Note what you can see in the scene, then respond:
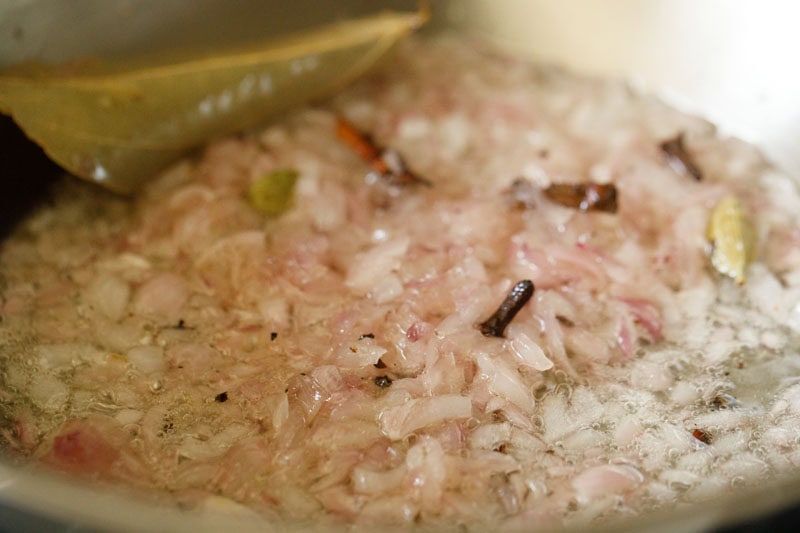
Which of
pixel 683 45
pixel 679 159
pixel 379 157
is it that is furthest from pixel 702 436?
pixel 683 45

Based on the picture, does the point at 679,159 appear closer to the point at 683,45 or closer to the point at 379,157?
the point at 683,45

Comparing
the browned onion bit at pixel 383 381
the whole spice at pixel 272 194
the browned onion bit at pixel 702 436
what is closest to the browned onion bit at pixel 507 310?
the browned onion bit at pixel 383 381

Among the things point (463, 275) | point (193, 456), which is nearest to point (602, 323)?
point (463, 275)

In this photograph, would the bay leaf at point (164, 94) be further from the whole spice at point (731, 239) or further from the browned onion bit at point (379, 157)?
the whole spice at point (731, 239)

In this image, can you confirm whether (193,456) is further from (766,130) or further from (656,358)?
(766,130)

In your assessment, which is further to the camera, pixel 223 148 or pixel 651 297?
pixel 223 148

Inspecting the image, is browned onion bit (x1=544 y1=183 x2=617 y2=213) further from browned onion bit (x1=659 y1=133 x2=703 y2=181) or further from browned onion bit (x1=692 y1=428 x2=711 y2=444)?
browned onion bit (x1=692 y1=428 x2=711 y2=444)

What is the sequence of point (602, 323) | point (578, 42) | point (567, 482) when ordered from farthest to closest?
point (578, 42), point (602, 323), point (567, 482)

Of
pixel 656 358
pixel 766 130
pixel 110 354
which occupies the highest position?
pixel 766 130
